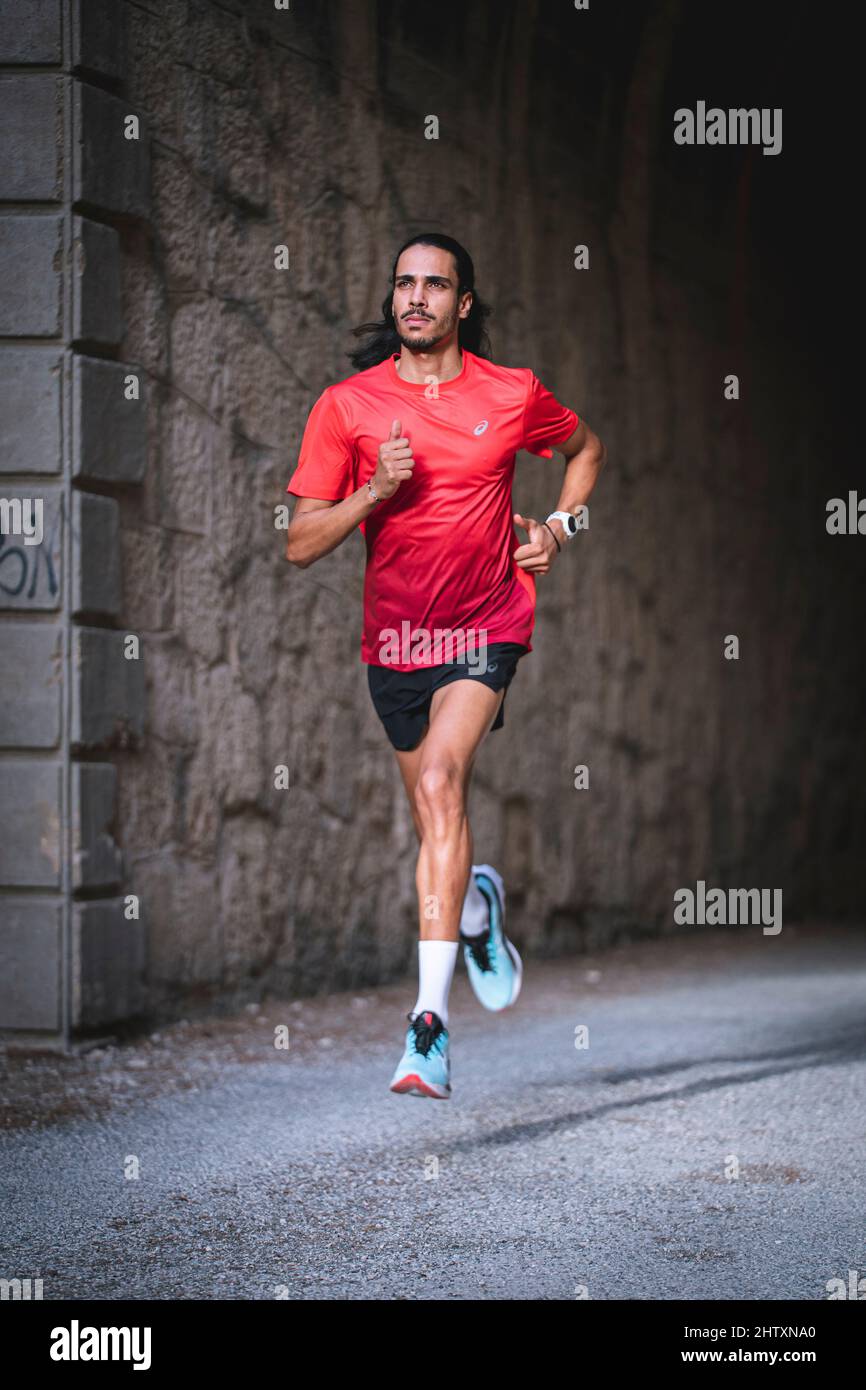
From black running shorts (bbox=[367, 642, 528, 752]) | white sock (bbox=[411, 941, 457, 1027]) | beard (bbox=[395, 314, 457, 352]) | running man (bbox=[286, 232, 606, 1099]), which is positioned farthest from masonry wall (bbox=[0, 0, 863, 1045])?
white sock (bbox=[411, 941, 457, 1027])

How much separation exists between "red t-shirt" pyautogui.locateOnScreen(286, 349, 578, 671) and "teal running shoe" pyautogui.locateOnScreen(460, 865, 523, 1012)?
972 millimetres

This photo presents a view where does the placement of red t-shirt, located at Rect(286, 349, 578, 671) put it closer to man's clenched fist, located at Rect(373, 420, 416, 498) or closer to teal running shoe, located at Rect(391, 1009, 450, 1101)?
man's clenched fist, located at Rect(373, 420, 416, 498)

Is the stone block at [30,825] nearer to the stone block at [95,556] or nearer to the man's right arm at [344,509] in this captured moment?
the stone block at [95,556]

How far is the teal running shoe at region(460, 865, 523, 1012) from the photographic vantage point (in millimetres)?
5516

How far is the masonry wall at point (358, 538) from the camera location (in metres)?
6.75

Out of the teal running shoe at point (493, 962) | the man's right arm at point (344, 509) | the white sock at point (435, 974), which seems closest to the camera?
the man's right arm at point (344, 509)

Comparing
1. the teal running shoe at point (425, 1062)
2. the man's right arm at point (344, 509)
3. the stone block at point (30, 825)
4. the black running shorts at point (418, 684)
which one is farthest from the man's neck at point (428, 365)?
the stone block at point (30, 825)

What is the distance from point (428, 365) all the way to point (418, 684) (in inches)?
34.6

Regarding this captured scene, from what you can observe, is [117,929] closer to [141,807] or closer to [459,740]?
[141,807]

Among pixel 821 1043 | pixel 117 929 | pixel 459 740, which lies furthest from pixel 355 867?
pixel 459 740

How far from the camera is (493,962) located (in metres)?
5.58

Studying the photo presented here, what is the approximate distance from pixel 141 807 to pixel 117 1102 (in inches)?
56.8

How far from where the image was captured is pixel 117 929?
656cm

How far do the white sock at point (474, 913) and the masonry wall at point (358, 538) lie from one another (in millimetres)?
1529
